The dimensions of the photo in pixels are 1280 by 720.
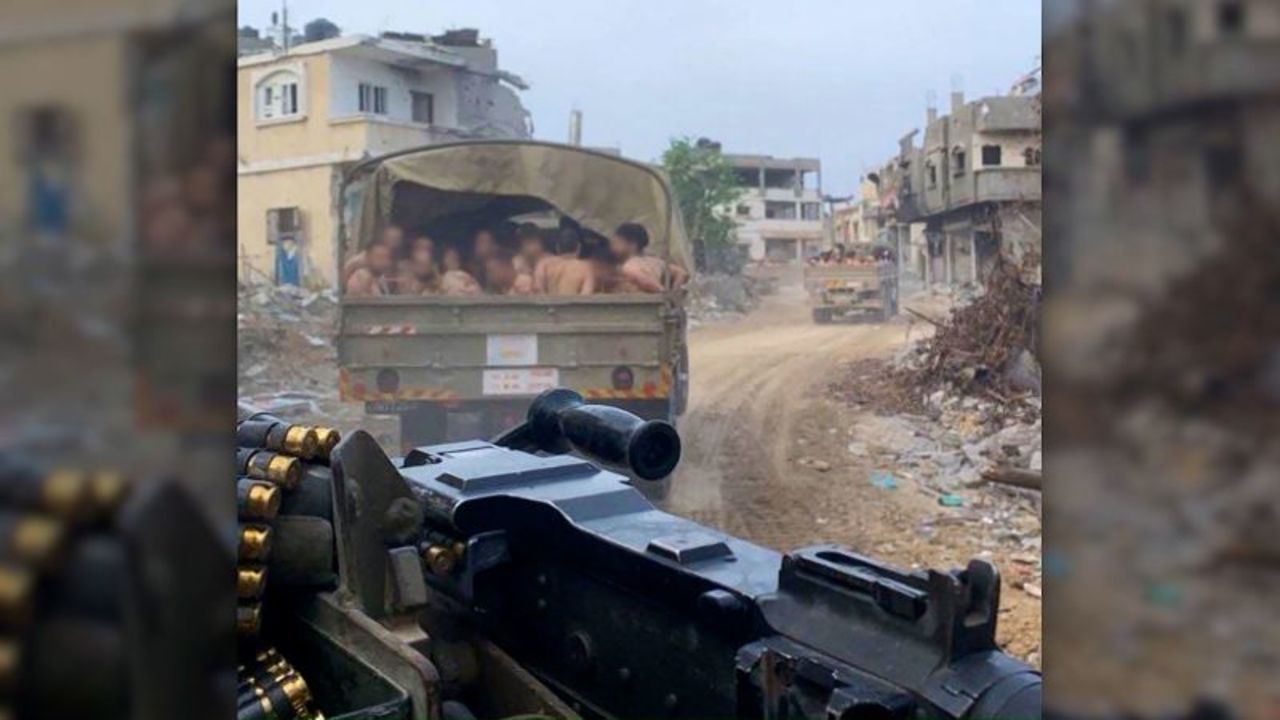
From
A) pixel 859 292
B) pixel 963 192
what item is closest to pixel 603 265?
pixel 963 192

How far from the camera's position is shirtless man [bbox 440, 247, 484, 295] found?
8.82 metres

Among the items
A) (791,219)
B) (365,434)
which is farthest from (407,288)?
(791,219)

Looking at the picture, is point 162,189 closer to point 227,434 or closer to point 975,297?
point 227,434

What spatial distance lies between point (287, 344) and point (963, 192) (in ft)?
32.8

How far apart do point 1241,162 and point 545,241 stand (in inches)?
359

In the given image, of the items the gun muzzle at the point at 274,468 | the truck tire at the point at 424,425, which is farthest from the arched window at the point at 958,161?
the gun muzzle at the point at 274,468

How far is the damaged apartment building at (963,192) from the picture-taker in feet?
47.8

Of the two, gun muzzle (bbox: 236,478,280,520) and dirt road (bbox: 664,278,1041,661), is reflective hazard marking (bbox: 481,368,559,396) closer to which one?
dirt road (bbox: 664,278,1041,661)

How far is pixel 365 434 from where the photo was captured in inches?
76.5

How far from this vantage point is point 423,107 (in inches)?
1093

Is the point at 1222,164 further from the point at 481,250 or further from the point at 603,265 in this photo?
the point at 481,250

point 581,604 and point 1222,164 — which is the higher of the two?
point 1222,164

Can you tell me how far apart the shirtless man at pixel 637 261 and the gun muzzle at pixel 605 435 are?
608cm

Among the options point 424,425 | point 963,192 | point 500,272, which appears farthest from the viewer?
point 963,192
